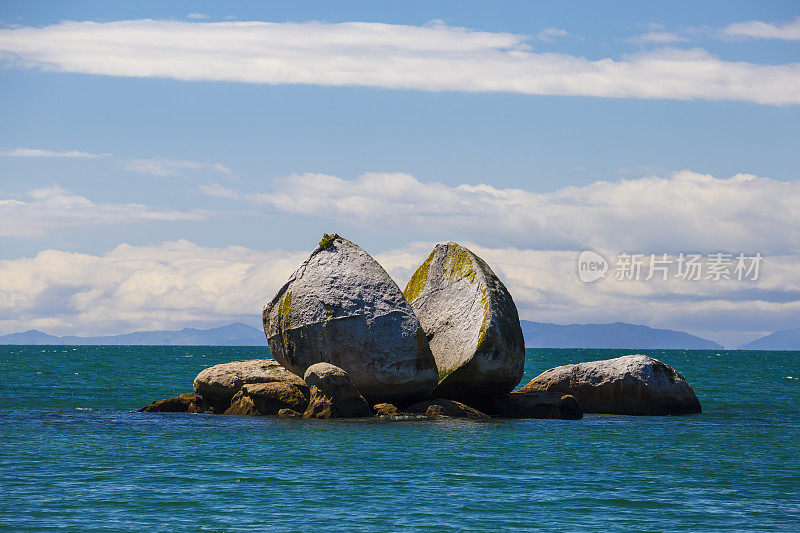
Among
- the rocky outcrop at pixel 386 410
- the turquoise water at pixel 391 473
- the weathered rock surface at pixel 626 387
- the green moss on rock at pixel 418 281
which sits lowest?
the turquoise water at pixel 391 473

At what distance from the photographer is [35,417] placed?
31234 millimetres

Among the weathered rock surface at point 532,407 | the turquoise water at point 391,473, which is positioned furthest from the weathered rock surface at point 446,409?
the turquoise water at point 391,473

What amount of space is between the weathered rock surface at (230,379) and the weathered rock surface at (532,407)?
7.35 metres

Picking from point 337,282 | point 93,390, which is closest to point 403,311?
point 337,282

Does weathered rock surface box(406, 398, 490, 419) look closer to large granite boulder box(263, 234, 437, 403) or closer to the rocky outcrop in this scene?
large granite boulder box(263, 234, 437, 403)

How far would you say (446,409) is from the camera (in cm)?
3112

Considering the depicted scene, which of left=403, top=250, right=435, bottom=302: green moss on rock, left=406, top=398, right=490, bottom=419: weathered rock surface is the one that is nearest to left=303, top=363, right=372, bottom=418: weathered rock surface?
left=406, top=398, right=490, bottom=419: weathered rock surface

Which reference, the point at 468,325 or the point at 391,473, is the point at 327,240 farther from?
the point at 391,473

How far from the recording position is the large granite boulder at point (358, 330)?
30.2 meters

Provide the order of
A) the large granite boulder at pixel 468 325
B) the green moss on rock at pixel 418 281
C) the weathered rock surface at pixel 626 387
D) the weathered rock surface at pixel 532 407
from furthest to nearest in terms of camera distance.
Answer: the weathered rock surface at pixel 626 387 < the green moss on rock at pixel 418 281 < the weathered rock surface at pixel 532 407 < the large granite boulder at pixel 468 325

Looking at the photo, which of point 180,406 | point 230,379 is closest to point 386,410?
point 230,379

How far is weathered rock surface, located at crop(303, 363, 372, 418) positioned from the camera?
29.5m

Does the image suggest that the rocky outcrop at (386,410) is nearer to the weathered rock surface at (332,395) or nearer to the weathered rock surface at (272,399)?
the weathered rock surface at (332,395)

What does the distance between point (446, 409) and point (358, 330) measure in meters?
4.17
